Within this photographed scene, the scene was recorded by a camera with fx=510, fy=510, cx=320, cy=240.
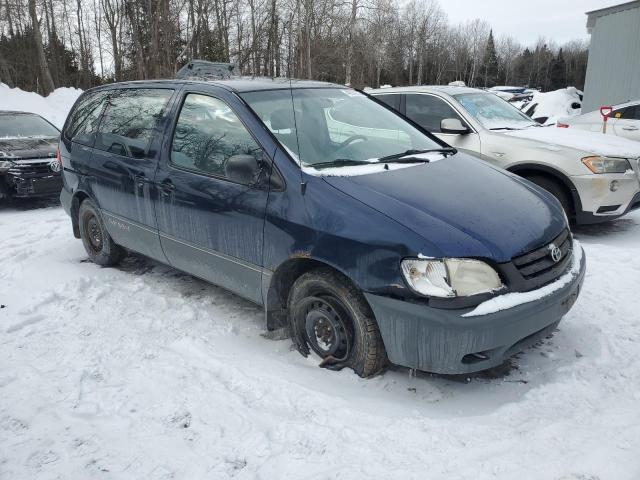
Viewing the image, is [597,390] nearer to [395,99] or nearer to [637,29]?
[395,99]

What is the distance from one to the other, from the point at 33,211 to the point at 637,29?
20.6 meters

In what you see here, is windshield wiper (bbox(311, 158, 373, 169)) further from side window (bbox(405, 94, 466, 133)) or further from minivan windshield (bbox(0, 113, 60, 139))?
minivan windshield (bbox(0, 113, 60, 139))

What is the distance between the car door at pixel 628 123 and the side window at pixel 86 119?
10079mm

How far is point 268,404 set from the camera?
289cm

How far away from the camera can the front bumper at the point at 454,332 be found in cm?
260

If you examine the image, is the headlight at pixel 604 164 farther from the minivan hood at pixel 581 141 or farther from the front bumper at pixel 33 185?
the front bumper at pixel 33 185

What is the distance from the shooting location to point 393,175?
3.27m

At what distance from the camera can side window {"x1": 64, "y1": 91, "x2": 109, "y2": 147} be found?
199 inches

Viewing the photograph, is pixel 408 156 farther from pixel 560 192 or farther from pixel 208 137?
pixel 560 192

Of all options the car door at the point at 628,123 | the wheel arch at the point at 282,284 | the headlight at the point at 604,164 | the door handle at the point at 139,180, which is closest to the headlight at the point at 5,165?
the door handle at the point at 139,180

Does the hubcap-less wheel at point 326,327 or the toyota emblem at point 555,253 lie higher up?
the toyota emblem at point 555,253

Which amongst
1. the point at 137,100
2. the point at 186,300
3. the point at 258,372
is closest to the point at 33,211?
the point at 137,100

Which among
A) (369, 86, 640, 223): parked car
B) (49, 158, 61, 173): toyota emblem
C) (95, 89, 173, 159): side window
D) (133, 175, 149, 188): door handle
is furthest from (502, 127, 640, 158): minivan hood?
(49, 158, 61, 173): toyota emblem

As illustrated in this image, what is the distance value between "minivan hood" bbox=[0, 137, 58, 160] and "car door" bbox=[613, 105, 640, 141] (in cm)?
1092
